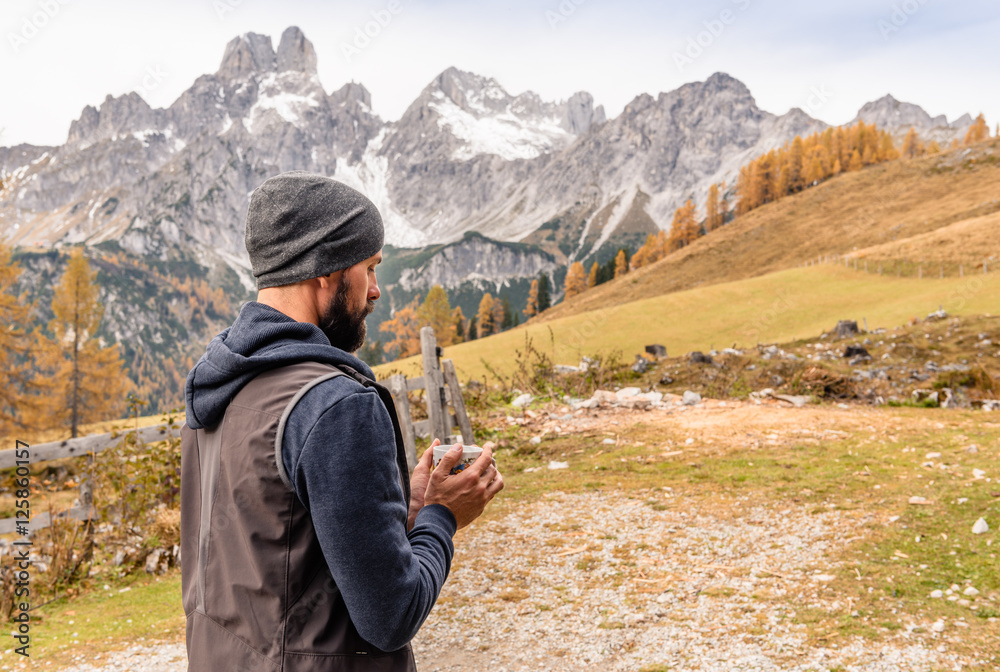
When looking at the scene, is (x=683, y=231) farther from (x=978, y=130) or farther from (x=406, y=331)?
(x=978, y=130)

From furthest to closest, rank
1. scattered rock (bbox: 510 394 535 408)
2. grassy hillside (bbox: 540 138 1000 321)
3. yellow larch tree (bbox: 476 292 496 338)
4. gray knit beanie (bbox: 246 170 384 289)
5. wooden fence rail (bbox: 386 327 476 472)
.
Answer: yellow larch tree (bbox: 476 292 496 338), grassy hillside (bbox: 540 138 1000 321), scattered rock (bbox: 510 394 535 408), wooden fence rail (bbox: 386 327 476 472), gray knit beanie (bbox: 246 170 384 289)

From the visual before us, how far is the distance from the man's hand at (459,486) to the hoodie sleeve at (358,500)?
34 cm

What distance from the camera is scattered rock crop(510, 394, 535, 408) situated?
606 inches

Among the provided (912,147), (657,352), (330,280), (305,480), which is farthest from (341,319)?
(912,147)

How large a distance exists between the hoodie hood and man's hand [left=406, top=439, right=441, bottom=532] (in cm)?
43

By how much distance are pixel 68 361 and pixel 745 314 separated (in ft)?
150

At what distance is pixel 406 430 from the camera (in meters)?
10.0

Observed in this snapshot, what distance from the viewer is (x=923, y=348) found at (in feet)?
61.6

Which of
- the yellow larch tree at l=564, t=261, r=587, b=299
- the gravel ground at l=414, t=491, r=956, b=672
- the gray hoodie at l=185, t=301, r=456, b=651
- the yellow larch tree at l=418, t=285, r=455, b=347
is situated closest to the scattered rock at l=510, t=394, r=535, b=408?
the gravel ground at l=414, t=491, r=956, b=672

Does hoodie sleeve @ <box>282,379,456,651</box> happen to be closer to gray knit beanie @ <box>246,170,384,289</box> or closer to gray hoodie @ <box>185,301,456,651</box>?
gray hoodie @ <box>185,301,456,651</box>

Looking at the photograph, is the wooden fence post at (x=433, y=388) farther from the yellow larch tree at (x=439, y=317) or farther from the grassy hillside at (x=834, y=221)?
the yellow larch tree at (x=439, y=317)

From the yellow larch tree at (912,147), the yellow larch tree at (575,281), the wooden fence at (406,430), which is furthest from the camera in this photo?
the yellow larch tree at (912,147)

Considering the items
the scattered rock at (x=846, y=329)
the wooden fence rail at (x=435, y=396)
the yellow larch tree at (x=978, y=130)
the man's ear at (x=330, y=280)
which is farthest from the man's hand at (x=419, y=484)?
the yellow larch tree at (x=978, y=130)

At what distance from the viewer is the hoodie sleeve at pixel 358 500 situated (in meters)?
1.47
